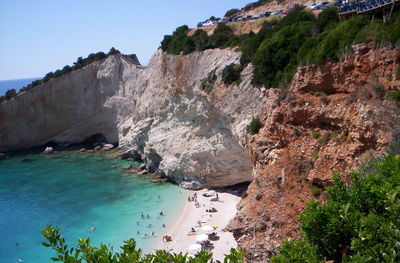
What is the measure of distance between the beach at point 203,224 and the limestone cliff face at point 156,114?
3.34m

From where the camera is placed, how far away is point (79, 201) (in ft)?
107

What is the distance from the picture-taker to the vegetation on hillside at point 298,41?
1686cm

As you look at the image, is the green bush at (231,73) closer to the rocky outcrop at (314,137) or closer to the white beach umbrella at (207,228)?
the rocky outcrop at (314,137)

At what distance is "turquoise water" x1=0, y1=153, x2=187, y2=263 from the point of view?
25312mm

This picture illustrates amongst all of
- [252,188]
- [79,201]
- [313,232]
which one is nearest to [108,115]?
[79,201]

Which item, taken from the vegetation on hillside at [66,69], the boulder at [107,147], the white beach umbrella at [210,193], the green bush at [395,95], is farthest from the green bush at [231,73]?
the vegetation on hillside at [66,69]

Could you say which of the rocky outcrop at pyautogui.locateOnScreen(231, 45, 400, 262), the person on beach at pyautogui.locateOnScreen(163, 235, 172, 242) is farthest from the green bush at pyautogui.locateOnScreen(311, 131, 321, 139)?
the person on beach at pyautogui.locateOnScreen(163, 235, 172, 242)

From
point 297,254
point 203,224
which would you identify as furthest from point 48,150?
point 297,254

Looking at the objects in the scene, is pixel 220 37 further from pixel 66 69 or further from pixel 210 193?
pixel 66 69

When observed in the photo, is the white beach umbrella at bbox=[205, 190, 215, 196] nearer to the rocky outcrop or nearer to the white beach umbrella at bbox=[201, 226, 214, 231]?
the white beach umbrella at bbox=[201, 226, 214, 231]

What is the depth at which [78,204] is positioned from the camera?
105ft

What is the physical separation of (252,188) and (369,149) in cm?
663

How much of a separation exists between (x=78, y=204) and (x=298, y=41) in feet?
77.5

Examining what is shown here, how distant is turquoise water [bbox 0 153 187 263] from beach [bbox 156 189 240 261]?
1135mm
